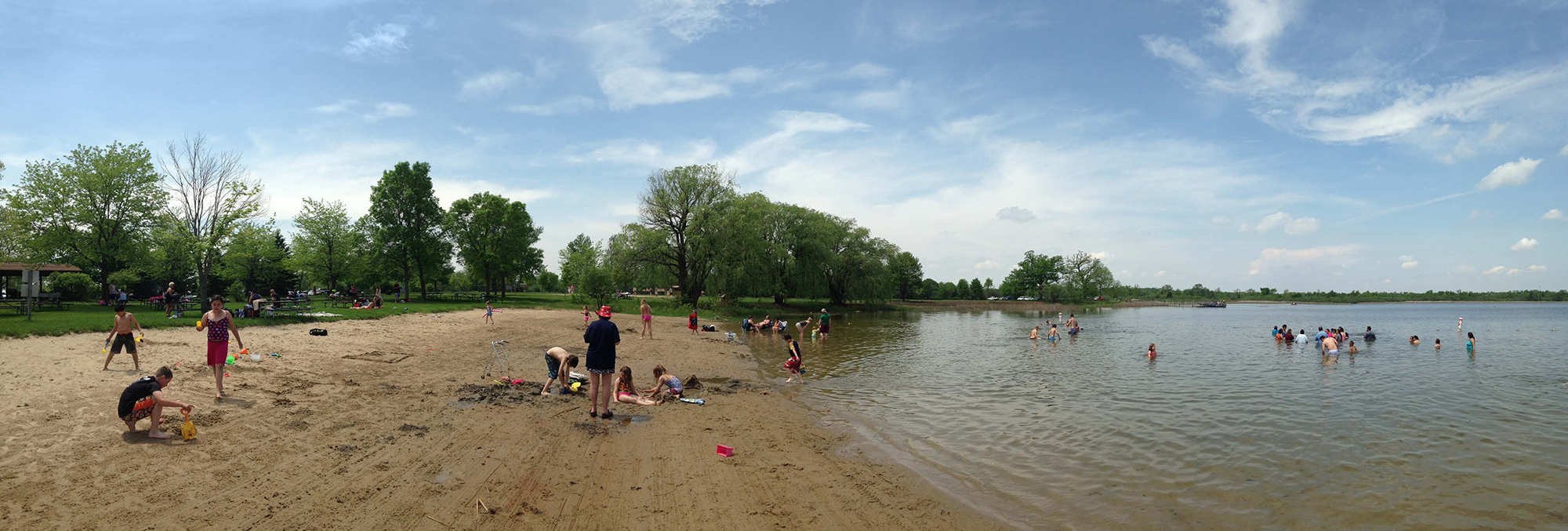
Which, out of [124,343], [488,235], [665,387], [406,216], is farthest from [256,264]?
[665,387]

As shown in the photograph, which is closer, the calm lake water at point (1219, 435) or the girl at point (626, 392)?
the calm lake water at point (1219, 435)

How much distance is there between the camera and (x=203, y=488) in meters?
6.01

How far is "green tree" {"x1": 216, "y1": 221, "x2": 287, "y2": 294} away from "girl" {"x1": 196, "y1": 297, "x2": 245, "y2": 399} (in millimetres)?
29215

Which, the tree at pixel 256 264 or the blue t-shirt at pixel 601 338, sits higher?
the tree at pixel 256 264

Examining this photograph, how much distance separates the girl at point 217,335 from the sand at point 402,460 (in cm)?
38

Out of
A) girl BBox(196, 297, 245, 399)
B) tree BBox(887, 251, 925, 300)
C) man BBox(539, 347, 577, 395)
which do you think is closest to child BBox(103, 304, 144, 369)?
girl BBox(196, 297, 245, 399)

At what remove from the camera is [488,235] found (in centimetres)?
5425

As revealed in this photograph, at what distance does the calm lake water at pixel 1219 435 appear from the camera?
736 cm

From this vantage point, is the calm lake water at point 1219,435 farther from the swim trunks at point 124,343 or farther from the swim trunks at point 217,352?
the swim trunks at point 124,343

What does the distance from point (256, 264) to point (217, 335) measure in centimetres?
4596

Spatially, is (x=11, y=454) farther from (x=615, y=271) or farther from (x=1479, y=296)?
(x=1479, y=296)

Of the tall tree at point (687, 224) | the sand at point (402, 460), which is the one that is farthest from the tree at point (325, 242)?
the sand at point (402, 460)

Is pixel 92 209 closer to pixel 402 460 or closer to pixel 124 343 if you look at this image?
pixel 124 343

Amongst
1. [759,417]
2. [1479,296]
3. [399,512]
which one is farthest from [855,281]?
[1479,296]
